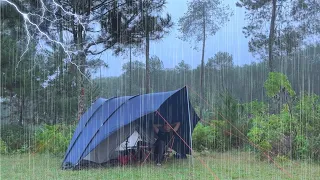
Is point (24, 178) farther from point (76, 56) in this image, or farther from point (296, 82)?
point (296, 82)

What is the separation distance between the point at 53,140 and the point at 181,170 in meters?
4.86

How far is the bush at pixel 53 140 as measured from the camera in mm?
10380

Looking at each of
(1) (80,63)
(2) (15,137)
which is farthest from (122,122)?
(1) (80,63)

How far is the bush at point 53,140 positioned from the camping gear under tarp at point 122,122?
194cm

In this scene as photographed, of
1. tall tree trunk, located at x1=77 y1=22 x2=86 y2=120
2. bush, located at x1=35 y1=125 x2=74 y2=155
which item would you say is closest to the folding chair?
bush, located at x1=35 y1=125 x2=74 y2=155

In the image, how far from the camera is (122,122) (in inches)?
299

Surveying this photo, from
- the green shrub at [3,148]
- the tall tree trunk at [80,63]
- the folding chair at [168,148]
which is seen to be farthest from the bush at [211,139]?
the green shrub at [3,148]

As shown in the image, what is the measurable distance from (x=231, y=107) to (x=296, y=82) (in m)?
9.42

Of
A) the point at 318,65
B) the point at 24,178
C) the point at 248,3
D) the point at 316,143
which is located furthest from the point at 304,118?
the point at 318,65

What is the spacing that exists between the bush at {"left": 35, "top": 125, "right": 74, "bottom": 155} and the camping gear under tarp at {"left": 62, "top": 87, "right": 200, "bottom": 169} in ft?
6.37

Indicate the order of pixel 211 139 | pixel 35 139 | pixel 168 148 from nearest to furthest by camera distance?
pixel 168 148 < pixel 211 139 < pixel 35 139

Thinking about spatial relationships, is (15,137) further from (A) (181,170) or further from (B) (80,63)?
(A) (181,170)

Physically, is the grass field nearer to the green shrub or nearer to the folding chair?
the folding chair

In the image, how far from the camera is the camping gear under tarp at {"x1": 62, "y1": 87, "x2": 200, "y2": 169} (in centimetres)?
755
